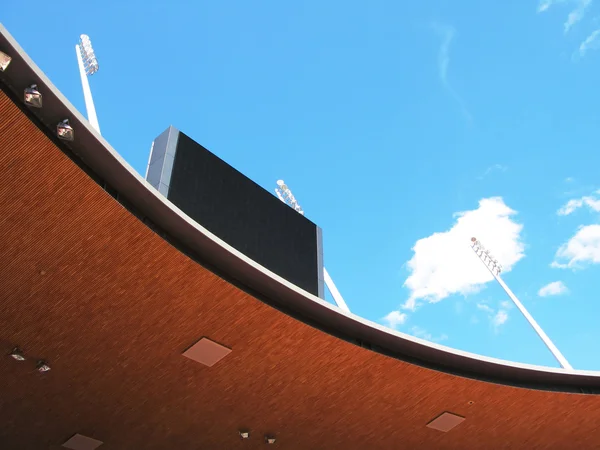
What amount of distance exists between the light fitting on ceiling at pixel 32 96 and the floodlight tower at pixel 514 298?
11330 mm

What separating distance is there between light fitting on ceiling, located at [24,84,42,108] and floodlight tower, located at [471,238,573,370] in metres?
11.3

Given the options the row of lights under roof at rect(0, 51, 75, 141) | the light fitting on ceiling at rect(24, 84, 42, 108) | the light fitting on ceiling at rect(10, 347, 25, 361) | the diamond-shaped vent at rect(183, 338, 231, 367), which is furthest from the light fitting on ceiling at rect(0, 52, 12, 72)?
the diamond-shaped vent at rect(183, 338, 231, 367)

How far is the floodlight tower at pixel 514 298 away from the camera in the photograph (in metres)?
16.1

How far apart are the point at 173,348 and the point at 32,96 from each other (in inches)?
168

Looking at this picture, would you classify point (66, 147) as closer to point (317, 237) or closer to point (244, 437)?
point (244, 437)

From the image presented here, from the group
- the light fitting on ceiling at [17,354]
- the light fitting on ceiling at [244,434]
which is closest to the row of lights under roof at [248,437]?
the light fitting on ceiling at [244,434]

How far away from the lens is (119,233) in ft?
23.9

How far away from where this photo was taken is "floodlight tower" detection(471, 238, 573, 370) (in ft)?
52.7

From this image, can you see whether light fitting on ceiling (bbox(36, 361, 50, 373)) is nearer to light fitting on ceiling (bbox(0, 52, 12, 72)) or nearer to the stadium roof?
the stadium roof

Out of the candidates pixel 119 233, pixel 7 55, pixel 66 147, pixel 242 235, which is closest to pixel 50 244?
pixel 119 233

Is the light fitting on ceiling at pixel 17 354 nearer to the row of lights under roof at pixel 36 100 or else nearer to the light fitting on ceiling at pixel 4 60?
the row of lights under roof at pixel 36 100

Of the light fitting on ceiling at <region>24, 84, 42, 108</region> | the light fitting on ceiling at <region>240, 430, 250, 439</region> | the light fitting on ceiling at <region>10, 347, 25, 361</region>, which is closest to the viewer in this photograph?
the light fitting on ceiling at <region>24, 84, 42, 108</region>

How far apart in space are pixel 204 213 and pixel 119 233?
13.4ft

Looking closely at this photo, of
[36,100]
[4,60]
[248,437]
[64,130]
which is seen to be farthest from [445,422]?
[4,60]
